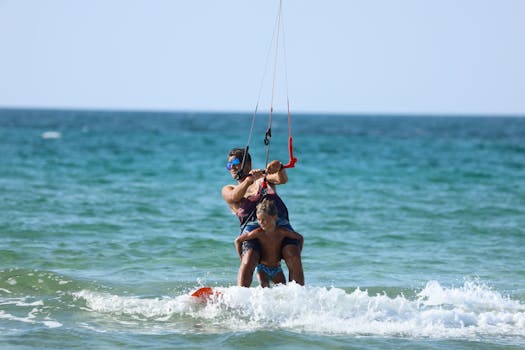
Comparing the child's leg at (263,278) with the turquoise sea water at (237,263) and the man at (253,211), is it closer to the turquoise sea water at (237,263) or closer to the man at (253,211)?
the man at (253,211)

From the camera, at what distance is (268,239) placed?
25.8 feet

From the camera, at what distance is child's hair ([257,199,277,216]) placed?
7648 millimetres

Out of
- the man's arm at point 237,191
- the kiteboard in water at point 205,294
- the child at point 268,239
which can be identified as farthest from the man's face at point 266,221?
the kiteboard in water at point 205,294

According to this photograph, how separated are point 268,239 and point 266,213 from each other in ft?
1.14

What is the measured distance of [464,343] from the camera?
7.05m

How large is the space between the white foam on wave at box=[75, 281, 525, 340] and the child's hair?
0.76 metres

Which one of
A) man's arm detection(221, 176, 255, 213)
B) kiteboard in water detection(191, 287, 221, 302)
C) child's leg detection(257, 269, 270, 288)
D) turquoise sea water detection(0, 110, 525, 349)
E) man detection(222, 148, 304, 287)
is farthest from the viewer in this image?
child's leg detection(257, 269, 270, 288)

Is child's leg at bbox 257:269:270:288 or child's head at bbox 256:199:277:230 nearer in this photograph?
child's head at bbox 256:199:277:230

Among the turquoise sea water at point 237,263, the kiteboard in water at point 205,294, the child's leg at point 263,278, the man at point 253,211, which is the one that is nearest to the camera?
the turquoise sea water at point 237,263

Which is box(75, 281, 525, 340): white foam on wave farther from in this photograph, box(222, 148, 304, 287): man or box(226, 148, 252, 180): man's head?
box(226, 148, 252, 180): man's head

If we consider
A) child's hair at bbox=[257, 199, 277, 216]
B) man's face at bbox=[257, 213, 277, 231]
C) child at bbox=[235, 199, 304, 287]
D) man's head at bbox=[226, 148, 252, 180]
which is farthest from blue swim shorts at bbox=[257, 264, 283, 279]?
man's head at bbox=[226, 148, 252, 180]

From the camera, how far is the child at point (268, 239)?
25.2 ft

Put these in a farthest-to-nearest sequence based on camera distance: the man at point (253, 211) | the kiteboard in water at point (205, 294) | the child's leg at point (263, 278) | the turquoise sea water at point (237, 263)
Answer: the child's leg at point (263, 278)
the kiteboard in water at point (205, 294)
the man at point (253, 211)
the turquoise sea water at point (237, 263)

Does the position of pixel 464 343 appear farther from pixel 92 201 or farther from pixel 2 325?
pixel 92 201
